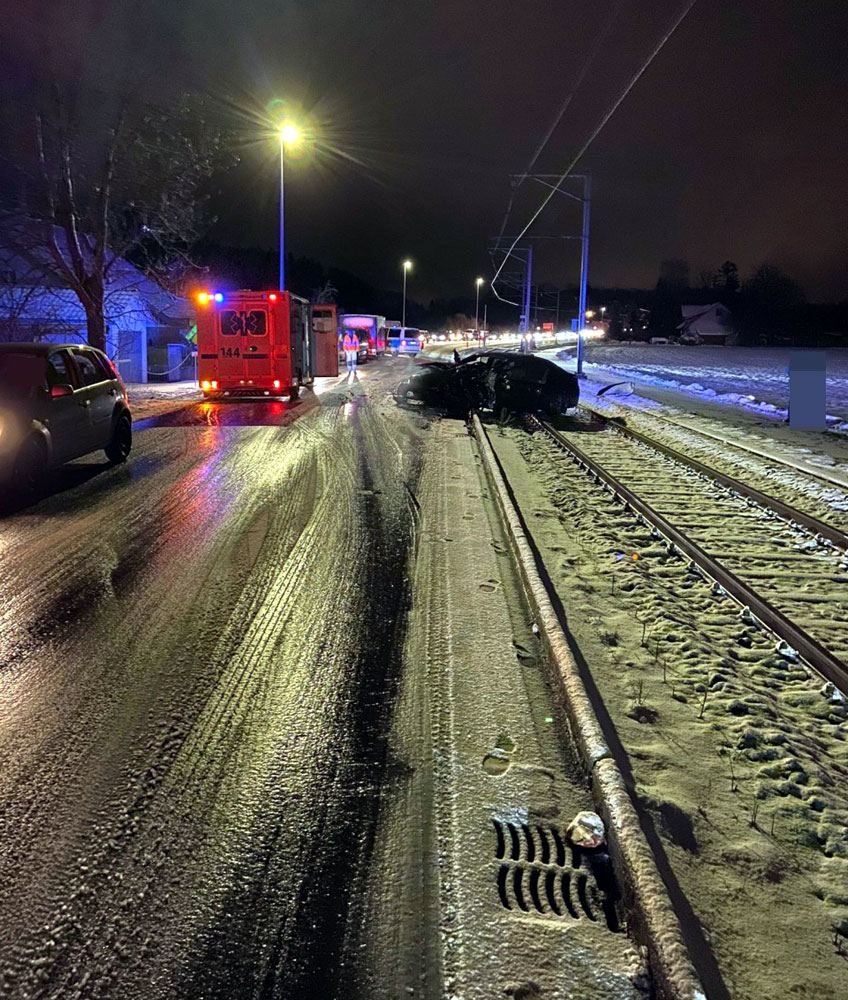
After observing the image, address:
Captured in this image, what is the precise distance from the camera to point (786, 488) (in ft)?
34.9

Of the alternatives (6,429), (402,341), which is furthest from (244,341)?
(402,341)

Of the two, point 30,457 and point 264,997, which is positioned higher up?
point 30,457

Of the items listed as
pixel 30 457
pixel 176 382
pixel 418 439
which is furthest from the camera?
pixel 176 382

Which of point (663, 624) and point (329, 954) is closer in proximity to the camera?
point (329, 954)

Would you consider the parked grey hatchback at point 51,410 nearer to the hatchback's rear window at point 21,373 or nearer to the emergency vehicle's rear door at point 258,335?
the hatchback's rear window at point 21,373

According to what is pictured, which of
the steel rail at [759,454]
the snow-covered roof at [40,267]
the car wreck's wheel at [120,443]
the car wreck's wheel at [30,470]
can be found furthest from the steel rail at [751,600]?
the snow-covered roof at [40,267]

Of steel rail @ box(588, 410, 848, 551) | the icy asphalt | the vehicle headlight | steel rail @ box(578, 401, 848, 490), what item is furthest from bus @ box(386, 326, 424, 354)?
the icy asphalt

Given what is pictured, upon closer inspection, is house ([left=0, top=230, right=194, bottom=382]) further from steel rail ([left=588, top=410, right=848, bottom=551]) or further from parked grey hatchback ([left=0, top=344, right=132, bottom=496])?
steel rail ([left=588, top=410, right=848, bottom=551])

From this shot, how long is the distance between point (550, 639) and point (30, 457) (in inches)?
264

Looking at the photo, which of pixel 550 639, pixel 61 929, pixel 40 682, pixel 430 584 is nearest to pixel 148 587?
pixel 40 682

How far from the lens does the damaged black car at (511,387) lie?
62.5 feet

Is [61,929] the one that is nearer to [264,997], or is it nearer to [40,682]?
[264,997]

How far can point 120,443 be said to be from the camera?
456 inches

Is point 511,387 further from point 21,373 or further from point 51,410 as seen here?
point 21,373
